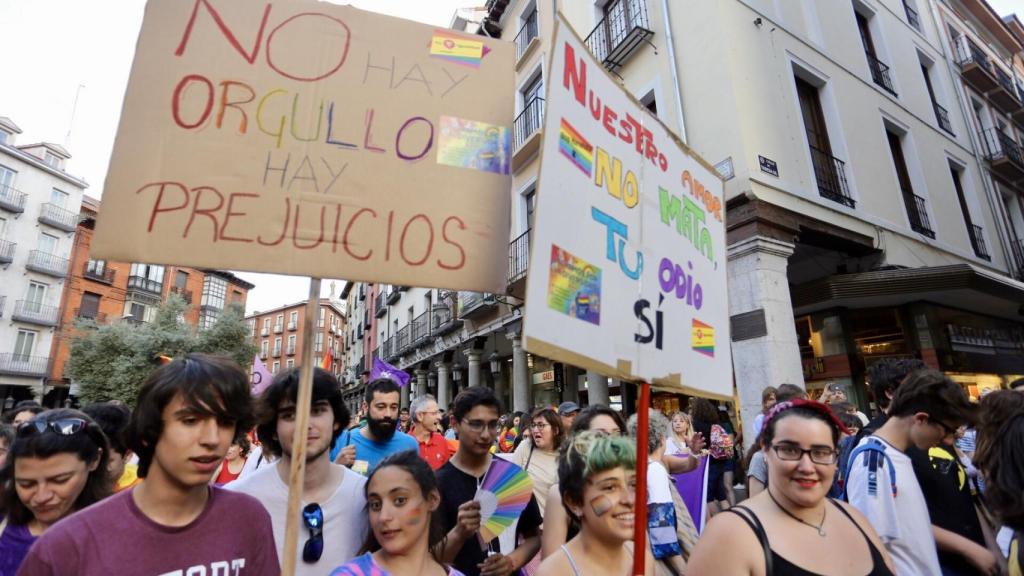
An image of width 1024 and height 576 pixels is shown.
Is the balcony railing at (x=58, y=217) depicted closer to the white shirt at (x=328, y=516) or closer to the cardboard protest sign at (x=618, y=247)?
the white shirt at (x=328, y=516)

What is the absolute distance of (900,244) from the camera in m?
9.19

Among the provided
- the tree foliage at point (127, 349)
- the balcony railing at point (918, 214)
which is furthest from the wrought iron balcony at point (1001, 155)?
the tree foliage at point (127, 349)

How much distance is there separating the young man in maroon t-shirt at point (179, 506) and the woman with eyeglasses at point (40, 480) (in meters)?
0.72

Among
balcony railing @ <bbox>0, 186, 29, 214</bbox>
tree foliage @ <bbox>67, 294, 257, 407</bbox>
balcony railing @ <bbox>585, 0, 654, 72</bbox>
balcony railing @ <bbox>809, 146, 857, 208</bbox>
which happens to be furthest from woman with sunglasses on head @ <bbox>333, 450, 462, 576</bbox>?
balcony railing @ <bbox>0, 186, 29, 214</bbox>

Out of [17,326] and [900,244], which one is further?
[17,326]

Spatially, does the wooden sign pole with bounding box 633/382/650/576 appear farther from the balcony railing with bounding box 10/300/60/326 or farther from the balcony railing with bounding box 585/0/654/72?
the balcony railing with bounding box 10/300/60/326

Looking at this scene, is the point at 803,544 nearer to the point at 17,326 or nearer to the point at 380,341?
the point at 380,341

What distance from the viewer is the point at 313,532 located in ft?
5.87

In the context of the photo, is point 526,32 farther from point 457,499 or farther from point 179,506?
point 179,506

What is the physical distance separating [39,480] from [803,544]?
251 centimetres

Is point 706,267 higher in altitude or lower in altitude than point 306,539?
higher

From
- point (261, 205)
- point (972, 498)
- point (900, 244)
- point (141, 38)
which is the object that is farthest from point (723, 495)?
point (900, 244)

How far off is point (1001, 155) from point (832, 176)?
8497 millimetres

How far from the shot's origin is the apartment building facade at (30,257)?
2538cm
